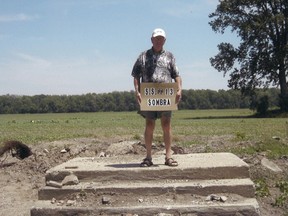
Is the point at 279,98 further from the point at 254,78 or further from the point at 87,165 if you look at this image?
the point at 87,165

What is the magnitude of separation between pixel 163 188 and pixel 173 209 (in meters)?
0.45

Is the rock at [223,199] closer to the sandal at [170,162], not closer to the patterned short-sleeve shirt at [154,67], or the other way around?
the sandal at [170,162]

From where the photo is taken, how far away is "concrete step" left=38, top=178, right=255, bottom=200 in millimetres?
7070

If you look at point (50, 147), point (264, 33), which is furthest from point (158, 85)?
point (264, 33)

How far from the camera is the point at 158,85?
7789 millimetres

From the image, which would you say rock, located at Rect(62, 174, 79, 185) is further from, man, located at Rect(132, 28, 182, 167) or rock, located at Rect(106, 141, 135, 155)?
rock, located at Rect(106, 141, 135, 155)

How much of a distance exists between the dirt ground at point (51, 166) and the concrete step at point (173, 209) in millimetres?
1412

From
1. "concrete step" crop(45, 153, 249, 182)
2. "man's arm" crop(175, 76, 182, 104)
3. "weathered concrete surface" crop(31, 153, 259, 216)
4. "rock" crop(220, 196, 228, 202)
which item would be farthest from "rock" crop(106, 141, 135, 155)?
"rock" crop(220, 196, 228, 202)

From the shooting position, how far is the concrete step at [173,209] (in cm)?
664

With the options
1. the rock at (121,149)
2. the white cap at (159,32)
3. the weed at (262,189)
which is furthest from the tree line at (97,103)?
the white cap at (159,32)

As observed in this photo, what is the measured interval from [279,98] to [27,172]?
32079mm

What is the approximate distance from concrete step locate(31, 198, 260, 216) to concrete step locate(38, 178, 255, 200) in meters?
0.22

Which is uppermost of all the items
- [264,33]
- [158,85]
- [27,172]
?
[264,33]

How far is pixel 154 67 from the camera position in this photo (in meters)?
7.87
